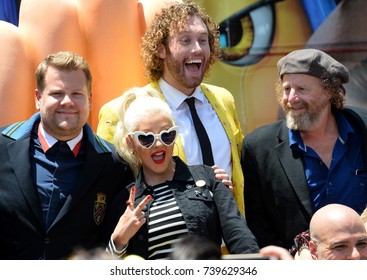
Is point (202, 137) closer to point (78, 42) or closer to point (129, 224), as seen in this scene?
point (129, 224)

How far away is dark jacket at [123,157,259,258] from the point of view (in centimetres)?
320

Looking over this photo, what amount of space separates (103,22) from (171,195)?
65.9 inches

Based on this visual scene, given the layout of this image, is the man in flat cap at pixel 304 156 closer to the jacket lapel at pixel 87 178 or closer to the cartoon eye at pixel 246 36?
the jacket lapel at pixel 87 178

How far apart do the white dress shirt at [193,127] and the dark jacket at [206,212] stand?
20.0 inches

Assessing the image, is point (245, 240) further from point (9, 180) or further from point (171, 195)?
point (9, 180)

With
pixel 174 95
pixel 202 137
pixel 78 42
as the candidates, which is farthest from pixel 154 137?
pixel 78 42

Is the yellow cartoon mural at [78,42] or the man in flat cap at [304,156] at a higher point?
the yellow cartoon mural at [78,42]

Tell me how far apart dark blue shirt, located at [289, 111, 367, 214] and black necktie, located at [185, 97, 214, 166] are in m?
0.39

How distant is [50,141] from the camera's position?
3469mm

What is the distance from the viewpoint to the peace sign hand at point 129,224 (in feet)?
10.3

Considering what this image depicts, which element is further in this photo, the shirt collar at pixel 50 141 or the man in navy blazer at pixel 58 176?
the shirt collar at pixel 50 141

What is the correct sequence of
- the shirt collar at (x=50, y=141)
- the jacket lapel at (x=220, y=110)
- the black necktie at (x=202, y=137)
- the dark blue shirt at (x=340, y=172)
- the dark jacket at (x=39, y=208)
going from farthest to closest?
the jacket lapel at (x=220, y=110) < the black necktie at (x=202, y=137) < the dark blue shirt at (x=340, y=172) < the shirt collar at (x=50, y=141) < the dark jacket at (x=39, y=208)

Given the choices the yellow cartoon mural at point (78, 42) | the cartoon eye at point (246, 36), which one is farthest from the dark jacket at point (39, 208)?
the cartoon eye at point (246, 36)

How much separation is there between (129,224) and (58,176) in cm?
44
